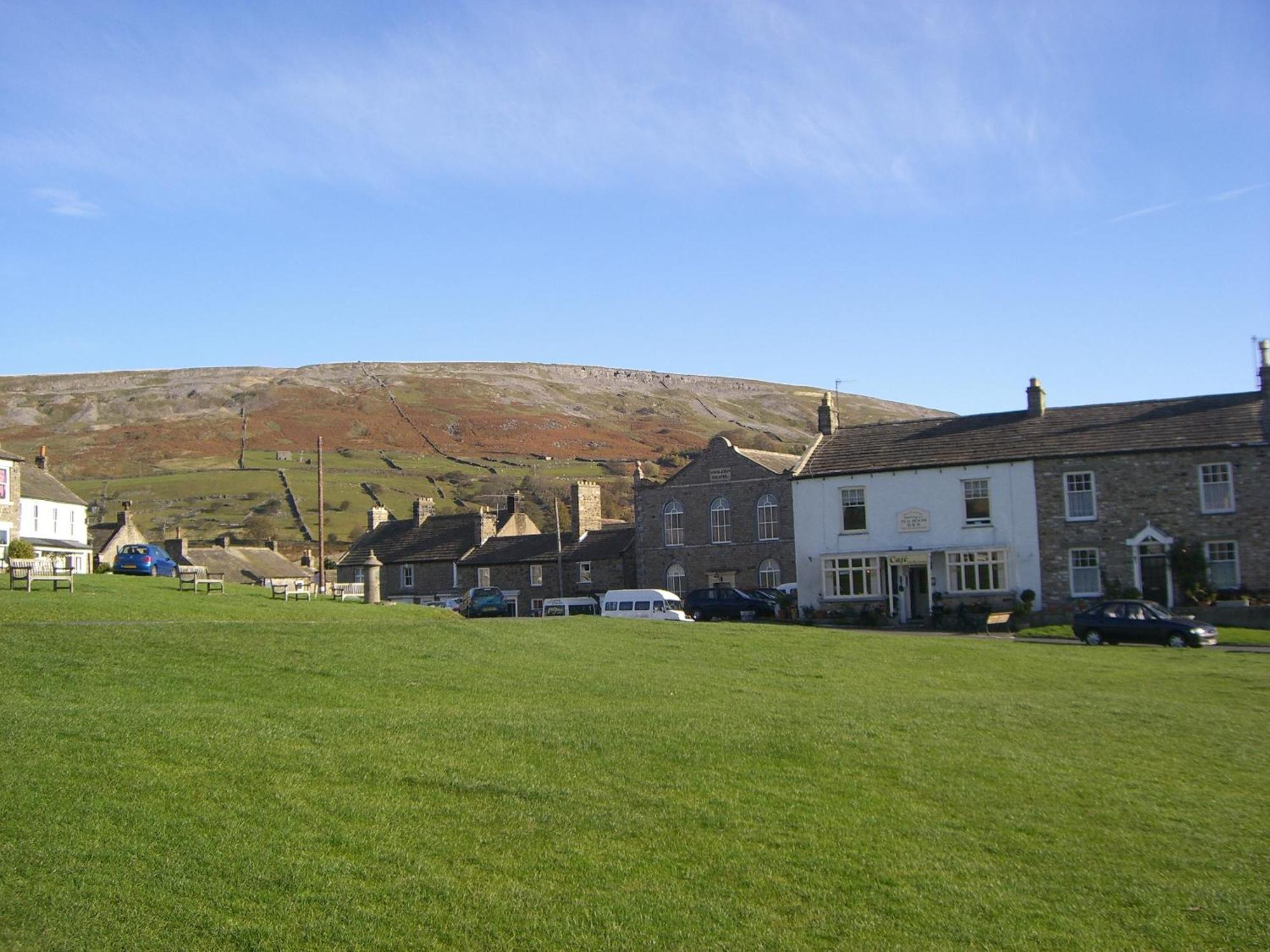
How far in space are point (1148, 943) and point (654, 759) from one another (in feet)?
20.4

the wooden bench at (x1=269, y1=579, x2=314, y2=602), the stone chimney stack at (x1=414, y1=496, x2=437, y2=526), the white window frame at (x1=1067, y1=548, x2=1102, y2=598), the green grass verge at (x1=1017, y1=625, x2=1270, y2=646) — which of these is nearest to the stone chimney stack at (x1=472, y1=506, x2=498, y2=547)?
the stone chimney stack at (x1=414, y1=496, x2=437, y2=526)

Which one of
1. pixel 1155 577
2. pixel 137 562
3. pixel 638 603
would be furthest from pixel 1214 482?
pixel 137 562

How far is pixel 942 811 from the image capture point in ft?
41.9

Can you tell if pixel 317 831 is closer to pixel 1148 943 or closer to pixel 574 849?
pixel 574 849

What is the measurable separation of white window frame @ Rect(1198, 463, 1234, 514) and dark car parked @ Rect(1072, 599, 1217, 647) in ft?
30.8

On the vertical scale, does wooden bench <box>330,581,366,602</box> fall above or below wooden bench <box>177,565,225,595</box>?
below

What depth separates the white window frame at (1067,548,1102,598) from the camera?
4484 cm

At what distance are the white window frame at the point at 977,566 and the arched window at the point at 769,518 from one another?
11.4m

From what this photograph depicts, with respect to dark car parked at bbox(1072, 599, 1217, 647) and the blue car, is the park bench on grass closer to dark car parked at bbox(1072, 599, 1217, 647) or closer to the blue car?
the blue car

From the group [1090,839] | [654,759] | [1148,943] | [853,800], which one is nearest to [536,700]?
[654,759]

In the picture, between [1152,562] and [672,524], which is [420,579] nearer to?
[672,524]

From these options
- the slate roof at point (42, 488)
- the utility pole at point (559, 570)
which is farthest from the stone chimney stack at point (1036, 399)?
the slate roof at point (42, 488)

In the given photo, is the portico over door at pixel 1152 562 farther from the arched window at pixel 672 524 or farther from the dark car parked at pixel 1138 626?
the arched window at pixel 672 524

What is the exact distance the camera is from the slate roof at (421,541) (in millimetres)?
70688
